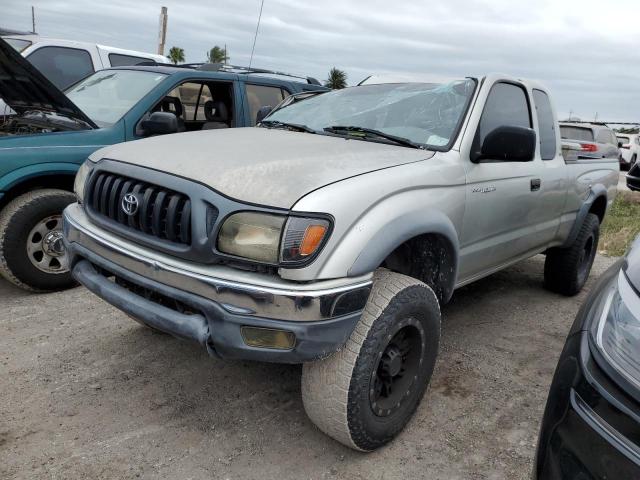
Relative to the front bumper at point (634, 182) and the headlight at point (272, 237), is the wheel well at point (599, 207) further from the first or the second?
the headlight at point (272, 237)

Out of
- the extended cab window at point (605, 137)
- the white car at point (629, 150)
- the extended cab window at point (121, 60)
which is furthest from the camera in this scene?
the white car at point (629, 150)

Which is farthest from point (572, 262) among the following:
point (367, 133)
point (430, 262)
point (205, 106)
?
point (205, 106)

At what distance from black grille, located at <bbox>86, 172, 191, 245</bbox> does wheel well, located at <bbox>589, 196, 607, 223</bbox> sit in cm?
377

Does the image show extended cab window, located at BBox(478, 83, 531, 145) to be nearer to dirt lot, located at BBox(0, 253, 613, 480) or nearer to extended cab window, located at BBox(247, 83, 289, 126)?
dirt lot, located at BBox(0, 253, 613, 480)

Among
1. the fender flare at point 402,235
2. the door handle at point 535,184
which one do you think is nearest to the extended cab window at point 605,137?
the door handle at point 535,184

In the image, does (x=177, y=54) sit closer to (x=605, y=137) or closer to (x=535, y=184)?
(x=605, y=137)

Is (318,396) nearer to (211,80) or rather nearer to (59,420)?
(59,420)

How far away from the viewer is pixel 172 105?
506 cm

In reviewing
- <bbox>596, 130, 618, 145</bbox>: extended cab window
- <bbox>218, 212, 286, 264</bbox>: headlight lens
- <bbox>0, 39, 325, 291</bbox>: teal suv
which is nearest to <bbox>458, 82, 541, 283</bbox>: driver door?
<bbox>218, 212, 286, 264</bbox>: headlight lens

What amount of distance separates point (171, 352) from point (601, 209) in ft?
12.7

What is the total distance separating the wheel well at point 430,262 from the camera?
271 centimetres

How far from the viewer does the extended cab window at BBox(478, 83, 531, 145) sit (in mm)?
3193

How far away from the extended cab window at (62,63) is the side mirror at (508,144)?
6.07 m

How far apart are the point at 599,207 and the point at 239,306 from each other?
157 inches
